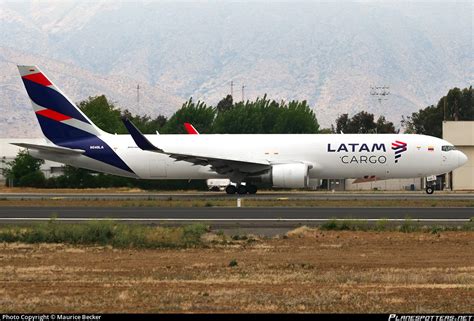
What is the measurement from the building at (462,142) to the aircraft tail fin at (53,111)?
26.4 metres

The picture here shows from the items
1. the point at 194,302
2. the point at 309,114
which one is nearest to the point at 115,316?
the point at 194,302

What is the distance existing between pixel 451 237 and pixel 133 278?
11280mm

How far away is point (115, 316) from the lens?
1345 cm

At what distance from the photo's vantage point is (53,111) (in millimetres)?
52719

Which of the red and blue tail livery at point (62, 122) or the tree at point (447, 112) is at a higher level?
the tree at point (447, 112)

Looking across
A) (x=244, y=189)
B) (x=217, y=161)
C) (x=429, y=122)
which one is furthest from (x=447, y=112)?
(x=217, y=161)

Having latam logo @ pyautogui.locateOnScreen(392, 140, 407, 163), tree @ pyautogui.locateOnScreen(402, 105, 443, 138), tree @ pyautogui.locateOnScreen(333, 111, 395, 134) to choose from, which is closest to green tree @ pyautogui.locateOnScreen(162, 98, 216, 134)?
latam logo @ pyautogui.locateOnScreen(392, 140, 407, 163)

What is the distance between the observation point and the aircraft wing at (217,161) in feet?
160

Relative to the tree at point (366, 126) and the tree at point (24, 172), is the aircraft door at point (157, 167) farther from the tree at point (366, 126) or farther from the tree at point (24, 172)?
the tree at point (366, 126)

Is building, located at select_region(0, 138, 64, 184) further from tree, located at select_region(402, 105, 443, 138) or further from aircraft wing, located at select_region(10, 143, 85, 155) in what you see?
tree, located at select_region(402, 105, 443, 138)

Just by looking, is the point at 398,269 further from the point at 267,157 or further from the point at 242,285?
the point at 267,157

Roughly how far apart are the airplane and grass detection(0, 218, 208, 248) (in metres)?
22.9

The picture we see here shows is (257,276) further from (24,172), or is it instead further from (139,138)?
(24,172)

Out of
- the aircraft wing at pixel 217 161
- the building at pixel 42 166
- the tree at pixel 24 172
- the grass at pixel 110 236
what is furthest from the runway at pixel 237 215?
the building at pixel 42 166
